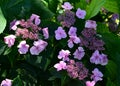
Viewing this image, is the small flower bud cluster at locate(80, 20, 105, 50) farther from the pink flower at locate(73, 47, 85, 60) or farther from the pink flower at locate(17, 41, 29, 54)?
the pink flower at locate(17, 41, 29, 54)

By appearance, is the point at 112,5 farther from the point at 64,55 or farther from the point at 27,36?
the point at 27,36

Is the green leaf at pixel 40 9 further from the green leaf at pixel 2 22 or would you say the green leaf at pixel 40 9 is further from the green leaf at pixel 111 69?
the green leaf at pixel 111 69

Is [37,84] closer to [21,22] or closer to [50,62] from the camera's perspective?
[50,62]

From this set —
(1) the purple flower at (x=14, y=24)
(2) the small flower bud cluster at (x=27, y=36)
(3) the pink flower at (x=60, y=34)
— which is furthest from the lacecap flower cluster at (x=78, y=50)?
(1) the purple flower at (x=14, y=24)

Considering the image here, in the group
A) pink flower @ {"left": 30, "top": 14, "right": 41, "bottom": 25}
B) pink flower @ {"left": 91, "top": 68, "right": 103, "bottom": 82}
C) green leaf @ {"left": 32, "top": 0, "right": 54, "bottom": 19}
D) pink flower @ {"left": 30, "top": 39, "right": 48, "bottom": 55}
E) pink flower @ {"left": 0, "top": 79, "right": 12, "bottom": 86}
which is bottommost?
pink flower @ {"left": 0, "top": 79, "right": 12, "bottom": 86}

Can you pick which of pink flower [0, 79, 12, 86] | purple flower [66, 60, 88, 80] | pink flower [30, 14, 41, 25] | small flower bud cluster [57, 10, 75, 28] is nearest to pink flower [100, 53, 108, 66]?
purple flower [66, 60, 88, 80]

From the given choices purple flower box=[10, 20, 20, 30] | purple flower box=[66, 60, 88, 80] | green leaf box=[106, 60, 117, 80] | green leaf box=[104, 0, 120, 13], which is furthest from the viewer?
green leaf box=[104, 0, 120, 13]

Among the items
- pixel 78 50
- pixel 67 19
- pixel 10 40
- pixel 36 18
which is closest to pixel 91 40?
pixel 78 50
